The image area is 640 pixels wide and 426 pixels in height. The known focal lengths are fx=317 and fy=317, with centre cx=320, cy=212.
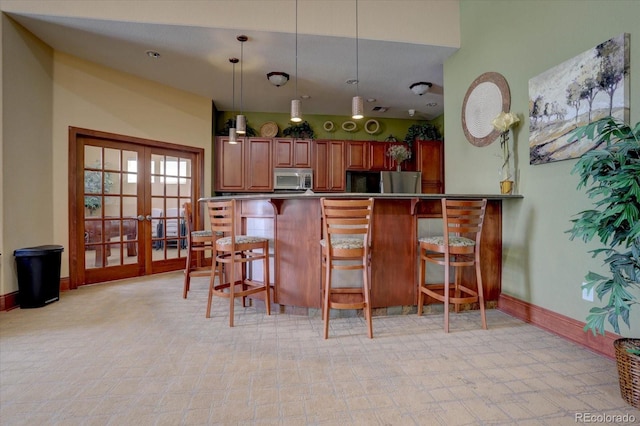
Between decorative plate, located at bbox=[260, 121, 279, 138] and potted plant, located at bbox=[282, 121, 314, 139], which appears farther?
decorative plate, located at bbox=[260, 121, 279, 138]

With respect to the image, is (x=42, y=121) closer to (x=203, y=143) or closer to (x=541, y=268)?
(x=203, y=143)

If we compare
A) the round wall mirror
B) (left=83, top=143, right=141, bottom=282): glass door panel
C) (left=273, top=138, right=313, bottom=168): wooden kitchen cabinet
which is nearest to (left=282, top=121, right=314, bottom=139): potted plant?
(left=273, top=138, right=313, bottom=168): wooden kitchen cabinet

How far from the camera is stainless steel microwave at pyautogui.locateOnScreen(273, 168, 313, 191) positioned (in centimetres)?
573

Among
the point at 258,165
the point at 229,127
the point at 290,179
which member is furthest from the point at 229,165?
the point at 290,179

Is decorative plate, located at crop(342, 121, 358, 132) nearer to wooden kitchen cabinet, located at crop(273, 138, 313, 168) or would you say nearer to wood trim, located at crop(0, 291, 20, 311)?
wooden kitchen cabinet, located at crop(273, 138, 313, 168)

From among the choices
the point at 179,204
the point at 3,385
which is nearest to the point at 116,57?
the point at 179,204

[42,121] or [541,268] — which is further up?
[42,121]

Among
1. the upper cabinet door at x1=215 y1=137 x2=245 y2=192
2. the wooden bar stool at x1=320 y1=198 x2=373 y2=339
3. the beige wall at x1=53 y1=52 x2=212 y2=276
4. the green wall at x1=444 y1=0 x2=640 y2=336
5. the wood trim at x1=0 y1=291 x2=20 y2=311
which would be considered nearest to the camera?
the green wall at x1=444 y1=0 x2=640 y2=336

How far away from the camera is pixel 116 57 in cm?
388

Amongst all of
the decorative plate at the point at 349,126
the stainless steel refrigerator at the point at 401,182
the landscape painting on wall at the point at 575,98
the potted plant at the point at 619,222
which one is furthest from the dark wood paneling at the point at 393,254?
the decorative plate at the point at 349,126

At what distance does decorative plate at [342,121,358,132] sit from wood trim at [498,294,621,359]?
431 cm

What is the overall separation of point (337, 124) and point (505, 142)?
3879 millimetres

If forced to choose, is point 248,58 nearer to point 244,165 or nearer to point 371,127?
point 244,165

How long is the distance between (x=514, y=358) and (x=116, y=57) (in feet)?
16.6
